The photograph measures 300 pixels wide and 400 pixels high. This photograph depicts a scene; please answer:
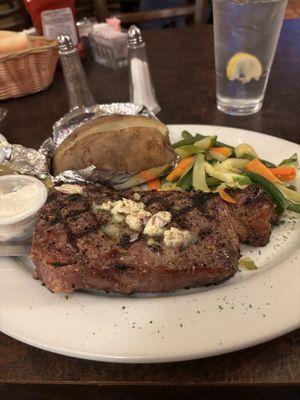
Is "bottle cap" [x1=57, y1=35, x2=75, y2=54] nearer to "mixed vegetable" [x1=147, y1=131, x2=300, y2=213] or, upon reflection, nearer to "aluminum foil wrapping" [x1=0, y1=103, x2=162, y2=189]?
"aluminum foil wrapping" [x1=0, y1=103, x2=162, y2=189]

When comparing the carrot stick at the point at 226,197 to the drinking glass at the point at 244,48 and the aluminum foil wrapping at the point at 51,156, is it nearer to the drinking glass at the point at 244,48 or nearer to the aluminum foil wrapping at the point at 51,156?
the aluminum foil wrapping at the point at 51,156

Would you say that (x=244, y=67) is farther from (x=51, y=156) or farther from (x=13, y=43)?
(x=13, y=43)

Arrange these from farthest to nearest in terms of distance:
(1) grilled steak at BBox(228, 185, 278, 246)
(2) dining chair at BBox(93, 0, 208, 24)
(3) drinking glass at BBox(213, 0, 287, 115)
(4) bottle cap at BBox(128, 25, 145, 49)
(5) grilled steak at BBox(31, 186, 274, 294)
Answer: (2) dining chair at BBox(93, 0, 208, 24) → (4) bottle cap at BBox(128, 25, 145, 49) → (3) drinking glass at BBox(213, 0, 287, 115) → (1) grilled steak at BBox(228, 185, 278, 246) → (5) grilled steak at BBox(31, 186, 274, 294)

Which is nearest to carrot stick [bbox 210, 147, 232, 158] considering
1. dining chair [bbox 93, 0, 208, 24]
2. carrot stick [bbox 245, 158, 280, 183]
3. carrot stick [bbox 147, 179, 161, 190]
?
carrot stick [bbox 245, 158, 280, 183]

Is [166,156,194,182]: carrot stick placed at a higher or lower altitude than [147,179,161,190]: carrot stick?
higher

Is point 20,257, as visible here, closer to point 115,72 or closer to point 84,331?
point 84,331

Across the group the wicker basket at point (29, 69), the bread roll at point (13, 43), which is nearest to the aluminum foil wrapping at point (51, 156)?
the wicker basket at point (29, 69)

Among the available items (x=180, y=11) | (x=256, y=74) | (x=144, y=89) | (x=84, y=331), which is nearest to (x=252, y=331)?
(x=84, y=331)
